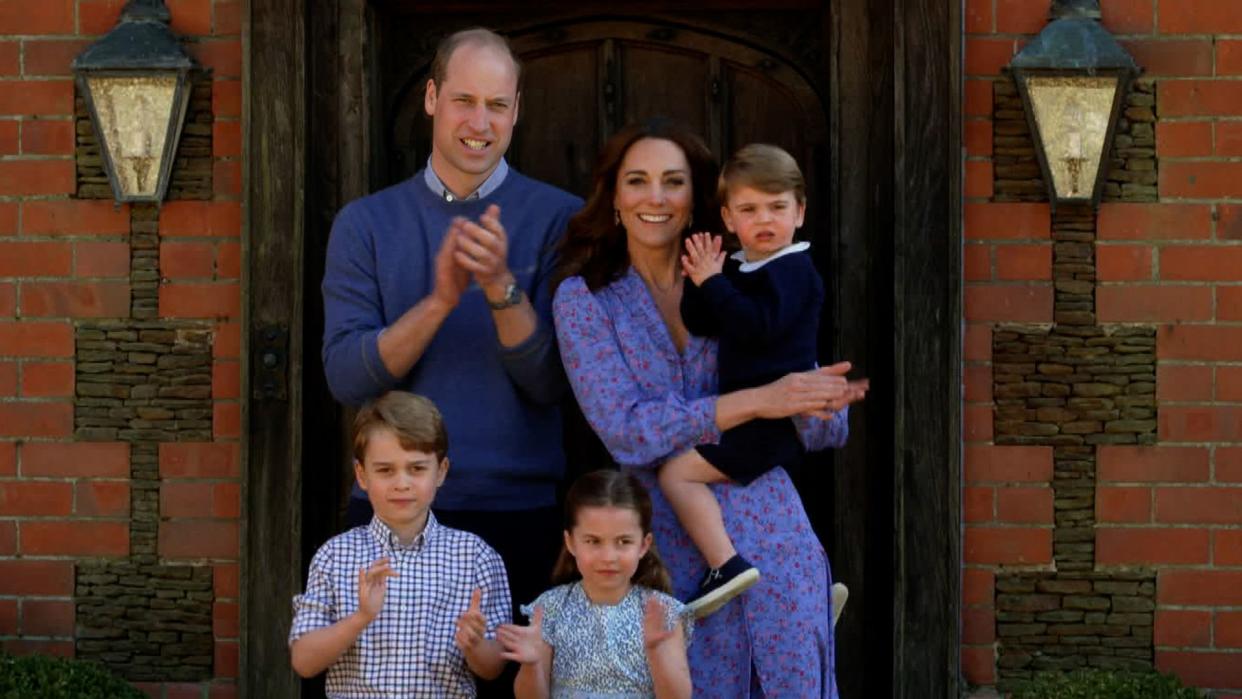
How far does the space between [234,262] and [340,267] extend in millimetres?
890

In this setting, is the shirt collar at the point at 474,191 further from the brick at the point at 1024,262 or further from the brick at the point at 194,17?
the brick at the point at 1024,262

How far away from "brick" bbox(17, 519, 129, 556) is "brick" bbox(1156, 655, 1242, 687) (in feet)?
8.80

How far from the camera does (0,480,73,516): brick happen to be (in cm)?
484

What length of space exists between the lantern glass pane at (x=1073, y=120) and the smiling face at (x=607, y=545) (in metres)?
1.66

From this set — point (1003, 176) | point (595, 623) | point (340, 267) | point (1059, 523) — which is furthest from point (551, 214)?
point (1059, 523)

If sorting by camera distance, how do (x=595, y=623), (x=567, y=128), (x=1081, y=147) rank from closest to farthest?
(x=595, y=623) < (x=1081, y=147) < (x=567, y=128)

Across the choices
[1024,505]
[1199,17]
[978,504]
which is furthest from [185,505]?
[1199,17]

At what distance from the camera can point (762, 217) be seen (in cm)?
379

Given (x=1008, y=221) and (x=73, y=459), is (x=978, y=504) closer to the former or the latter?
(x=1008, y=221)

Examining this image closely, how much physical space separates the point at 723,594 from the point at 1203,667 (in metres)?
1.69

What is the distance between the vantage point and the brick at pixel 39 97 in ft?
15.8

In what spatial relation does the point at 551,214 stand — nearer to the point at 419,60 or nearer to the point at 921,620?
the point at 419,60

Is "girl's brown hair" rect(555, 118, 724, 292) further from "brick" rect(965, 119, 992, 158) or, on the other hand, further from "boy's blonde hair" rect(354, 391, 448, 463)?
"brick" rect(965, 119, 992, 158)

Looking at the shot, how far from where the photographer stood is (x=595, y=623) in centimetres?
366
